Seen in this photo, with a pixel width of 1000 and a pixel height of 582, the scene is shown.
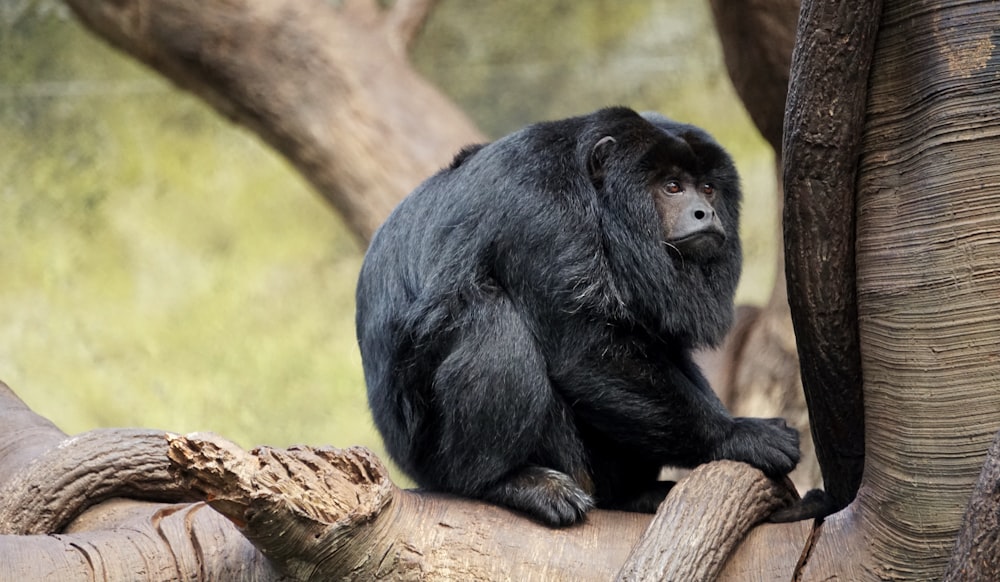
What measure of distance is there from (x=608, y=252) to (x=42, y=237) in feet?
26.7

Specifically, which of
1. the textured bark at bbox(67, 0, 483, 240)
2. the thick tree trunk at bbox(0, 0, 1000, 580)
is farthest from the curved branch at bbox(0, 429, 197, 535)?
the textured bark at bbox(67, 0, 483, 240)

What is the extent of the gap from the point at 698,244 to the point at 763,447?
30.6 inches

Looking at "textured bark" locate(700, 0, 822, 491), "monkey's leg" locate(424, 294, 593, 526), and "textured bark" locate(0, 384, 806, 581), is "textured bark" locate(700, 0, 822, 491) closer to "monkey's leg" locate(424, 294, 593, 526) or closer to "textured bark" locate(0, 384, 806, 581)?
"monkey's leg" locate(424, 294, 593, 526)

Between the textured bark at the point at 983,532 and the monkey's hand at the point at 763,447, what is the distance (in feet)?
3.21

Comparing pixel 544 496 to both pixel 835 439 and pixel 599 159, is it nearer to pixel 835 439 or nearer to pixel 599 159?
pixel 835 439

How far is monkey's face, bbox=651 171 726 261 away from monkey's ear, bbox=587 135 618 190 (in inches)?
7.6

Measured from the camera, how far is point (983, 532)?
2.11m

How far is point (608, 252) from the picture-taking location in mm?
3475

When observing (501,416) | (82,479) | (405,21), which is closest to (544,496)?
(501,416)

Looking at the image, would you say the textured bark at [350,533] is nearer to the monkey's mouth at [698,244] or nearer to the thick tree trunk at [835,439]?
the thick tree trunk at [835,439]

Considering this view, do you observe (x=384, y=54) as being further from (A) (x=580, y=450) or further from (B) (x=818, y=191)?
(B) (x=818, y=191)

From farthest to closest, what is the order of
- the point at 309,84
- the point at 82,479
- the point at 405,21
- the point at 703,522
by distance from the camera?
the point at 405,21
the point at 309,84
the point at 82,479
the point at 703,522

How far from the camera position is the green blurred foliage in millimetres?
9953

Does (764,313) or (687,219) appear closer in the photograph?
(687,219)
